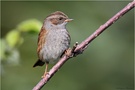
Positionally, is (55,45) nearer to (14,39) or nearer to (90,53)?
(14,39)

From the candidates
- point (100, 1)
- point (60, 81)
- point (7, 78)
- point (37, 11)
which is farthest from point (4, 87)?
point (100, 1)

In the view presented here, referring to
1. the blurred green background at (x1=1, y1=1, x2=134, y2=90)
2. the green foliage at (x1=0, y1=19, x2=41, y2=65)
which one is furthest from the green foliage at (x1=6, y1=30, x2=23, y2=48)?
the blurred green background at (x1=1, y1=1, x2=134, y2=90)

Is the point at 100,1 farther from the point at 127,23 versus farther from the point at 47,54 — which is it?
the point at 47,54

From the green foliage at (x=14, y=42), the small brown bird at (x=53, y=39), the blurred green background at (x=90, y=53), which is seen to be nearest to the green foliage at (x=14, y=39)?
the green foliage at (x=14, y=42)

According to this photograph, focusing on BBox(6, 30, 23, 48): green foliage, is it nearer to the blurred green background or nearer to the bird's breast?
the bird's breast

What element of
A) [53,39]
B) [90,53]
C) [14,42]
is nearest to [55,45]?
[53,39]
